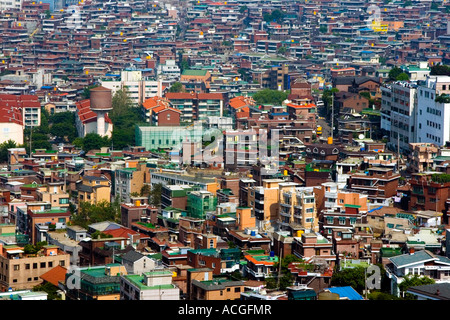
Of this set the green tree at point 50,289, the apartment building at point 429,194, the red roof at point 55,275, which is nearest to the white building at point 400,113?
the apartment building at point 429,194

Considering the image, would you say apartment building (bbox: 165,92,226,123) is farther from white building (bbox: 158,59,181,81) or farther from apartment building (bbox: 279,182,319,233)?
apartment building (bbox: 279,182,319,233)

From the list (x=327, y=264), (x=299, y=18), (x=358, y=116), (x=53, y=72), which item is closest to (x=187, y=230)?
(x=327, y=264)

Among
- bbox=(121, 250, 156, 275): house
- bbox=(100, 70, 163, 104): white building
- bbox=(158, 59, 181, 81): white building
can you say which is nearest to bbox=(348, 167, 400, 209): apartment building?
bbox=(121, 250, 156, 275): house

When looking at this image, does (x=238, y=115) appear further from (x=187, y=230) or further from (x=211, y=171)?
(x=187, y=230)

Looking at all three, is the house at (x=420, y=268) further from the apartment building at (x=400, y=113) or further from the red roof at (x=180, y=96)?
the red roof at (x=180, y=96)

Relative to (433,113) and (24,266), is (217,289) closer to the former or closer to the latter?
(24,266)

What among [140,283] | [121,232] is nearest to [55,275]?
[121,232]

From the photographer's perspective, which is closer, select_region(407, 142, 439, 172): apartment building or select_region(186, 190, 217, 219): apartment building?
select_region(186, 190, 217, 219): apartment building
